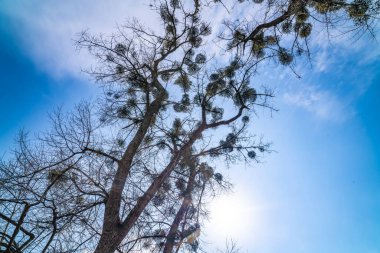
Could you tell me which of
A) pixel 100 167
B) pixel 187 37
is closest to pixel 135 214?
pixel 100 167

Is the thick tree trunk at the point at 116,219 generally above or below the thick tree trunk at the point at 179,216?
below

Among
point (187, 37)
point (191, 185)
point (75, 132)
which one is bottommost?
point (75, 132)

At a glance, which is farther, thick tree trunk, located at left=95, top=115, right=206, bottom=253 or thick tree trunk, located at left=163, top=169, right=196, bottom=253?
thick tree trunk, located at left=163, top=169, right=196, bottom=253

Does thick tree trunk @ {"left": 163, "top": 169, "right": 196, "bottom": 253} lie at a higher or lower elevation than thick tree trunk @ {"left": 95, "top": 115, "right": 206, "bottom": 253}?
higher

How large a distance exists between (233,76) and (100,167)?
10.6 ft

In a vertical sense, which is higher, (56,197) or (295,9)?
(295,9)

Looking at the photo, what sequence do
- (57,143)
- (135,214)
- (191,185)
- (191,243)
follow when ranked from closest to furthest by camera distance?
(135,214) < (57,143) < (191,243) < (191,185)

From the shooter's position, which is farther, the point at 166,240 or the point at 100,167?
the point at 166,240

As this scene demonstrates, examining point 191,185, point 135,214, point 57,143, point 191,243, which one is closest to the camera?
point 135,214

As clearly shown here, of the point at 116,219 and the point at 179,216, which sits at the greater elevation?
the point at 179,216

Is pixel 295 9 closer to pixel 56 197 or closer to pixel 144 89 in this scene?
pixel 144 89

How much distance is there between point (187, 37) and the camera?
6473 millimetres

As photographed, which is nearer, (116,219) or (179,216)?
(116,219)

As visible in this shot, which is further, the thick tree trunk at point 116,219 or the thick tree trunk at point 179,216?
the thick tree trunk at point 179,216
